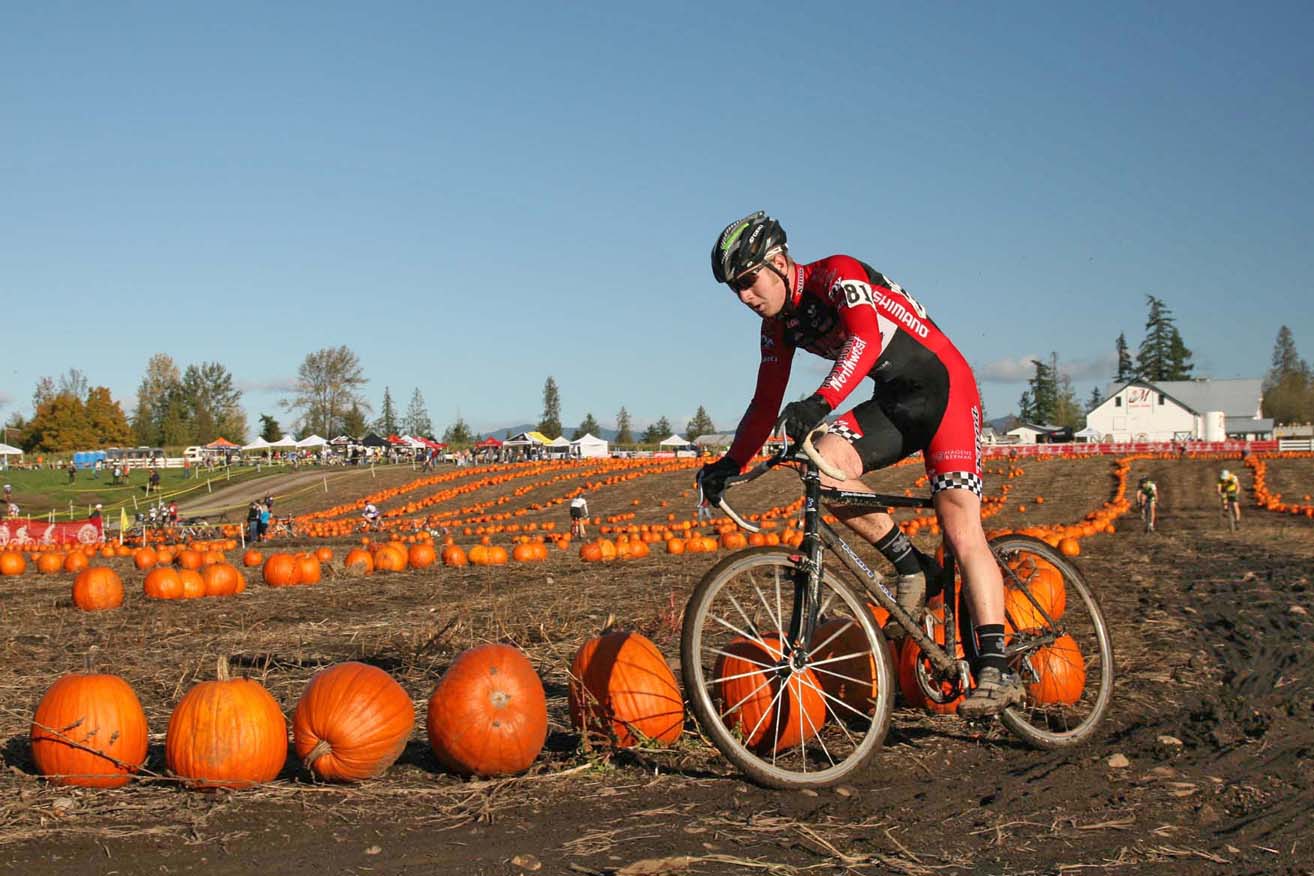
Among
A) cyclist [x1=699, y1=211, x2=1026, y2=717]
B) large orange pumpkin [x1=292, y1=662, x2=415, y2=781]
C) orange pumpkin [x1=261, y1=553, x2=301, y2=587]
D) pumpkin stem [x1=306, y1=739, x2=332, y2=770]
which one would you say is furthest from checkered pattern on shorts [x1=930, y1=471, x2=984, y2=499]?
orange pumpkin [x1=261, y1=553, x2=301, y2=587]

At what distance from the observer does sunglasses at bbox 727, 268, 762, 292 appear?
4.39 meters

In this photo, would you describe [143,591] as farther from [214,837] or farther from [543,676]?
[214,837]

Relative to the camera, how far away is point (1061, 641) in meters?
5.00

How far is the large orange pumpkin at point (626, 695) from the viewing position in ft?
14.9

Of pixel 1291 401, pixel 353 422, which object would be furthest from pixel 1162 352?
pixel 353 422

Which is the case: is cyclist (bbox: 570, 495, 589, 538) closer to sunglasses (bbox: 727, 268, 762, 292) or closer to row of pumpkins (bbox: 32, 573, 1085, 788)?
row of pumpkins (bbox: 32, 573, 1085, 788)

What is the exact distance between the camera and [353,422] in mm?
105312

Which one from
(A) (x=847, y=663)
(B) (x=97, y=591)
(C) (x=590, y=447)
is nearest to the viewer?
(A) (x=847, y=663)

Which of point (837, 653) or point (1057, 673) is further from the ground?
point (837, 653)

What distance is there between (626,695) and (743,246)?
1979mm

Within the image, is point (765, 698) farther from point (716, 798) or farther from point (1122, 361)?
point (1122, 361)

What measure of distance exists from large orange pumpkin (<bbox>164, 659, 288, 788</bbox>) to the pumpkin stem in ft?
0.54

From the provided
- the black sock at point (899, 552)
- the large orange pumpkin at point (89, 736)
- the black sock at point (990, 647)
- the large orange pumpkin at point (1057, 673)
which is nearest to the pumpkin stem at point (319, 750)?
the large orange pumpkin at point (89, 736)

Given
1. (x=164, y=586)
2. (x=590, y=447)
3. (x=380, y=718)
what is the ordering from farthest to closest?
(x=590, y=447), (x=164, y=586), (x=380, y=718)
